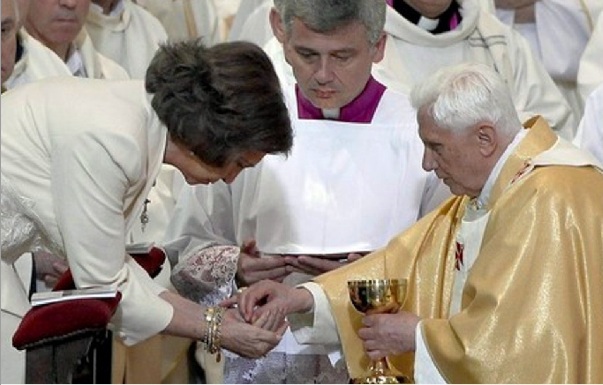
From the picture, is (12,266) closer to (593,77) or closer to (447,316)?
(447,316)

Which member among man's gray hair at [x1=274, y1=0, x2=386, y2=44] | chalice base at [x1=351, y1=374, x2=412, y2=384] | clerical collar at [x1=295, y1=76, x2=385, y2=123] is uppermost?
man's gray hair at [x1=274, y1=0, x2=386, y2=44]

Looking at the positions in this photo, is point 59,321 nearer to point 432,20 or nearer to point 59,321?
point 59,321

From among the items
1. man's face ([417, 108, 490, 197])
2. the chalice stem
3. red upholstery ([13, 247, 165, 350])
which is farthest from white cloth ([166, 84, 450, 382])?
red upholstery ([13, 247, 165, 350])

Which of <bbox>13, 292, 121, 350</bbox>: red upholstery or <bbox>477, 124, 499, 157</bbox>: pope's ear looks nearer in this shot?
<bbox>13, 292, 121, 350</bbox>: red upholstery

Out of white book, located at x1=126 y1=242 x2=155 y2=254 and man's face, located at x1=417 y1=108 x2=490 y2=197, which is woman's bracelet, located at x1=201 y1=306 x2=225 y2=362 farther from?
man's face, located at x1=417 y1=108 x2=490 y2=197

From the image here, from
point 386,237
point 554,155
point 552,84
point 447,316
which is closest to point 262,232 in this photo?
point 386,237

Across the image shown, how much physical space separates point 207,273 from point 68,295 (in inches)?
45.6

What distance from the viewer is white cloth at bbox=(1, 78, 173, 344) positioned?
456cm

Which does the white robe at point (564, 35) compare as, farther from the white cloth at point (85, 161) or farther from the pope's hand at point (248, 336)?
the white cloth at point (85, 161)

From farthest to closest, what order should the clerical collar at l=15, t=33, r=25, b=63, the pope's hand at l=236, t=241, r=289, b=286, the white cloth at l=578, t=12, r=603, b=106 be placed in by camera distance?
1. the white cloth at l=578, t=12, r=603, b=106
2. the clerical collar at l=15, t=33, r=25, b=63
3. the pope's hand at l=236, t=241, r=289, b=286

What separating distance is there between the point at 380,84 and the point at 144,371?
144cm

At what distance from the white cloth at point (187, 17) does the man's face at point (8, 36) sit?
1.88 m

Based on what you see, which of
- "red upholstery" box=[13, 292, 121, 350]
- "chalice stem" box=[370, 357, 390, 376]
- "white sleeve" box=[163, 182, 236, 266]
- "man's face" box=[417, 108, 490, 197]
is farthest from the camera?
"white sleeve" box=[163, 182, 236, 266]

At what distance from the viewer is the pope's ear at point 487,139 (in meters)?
4.77
